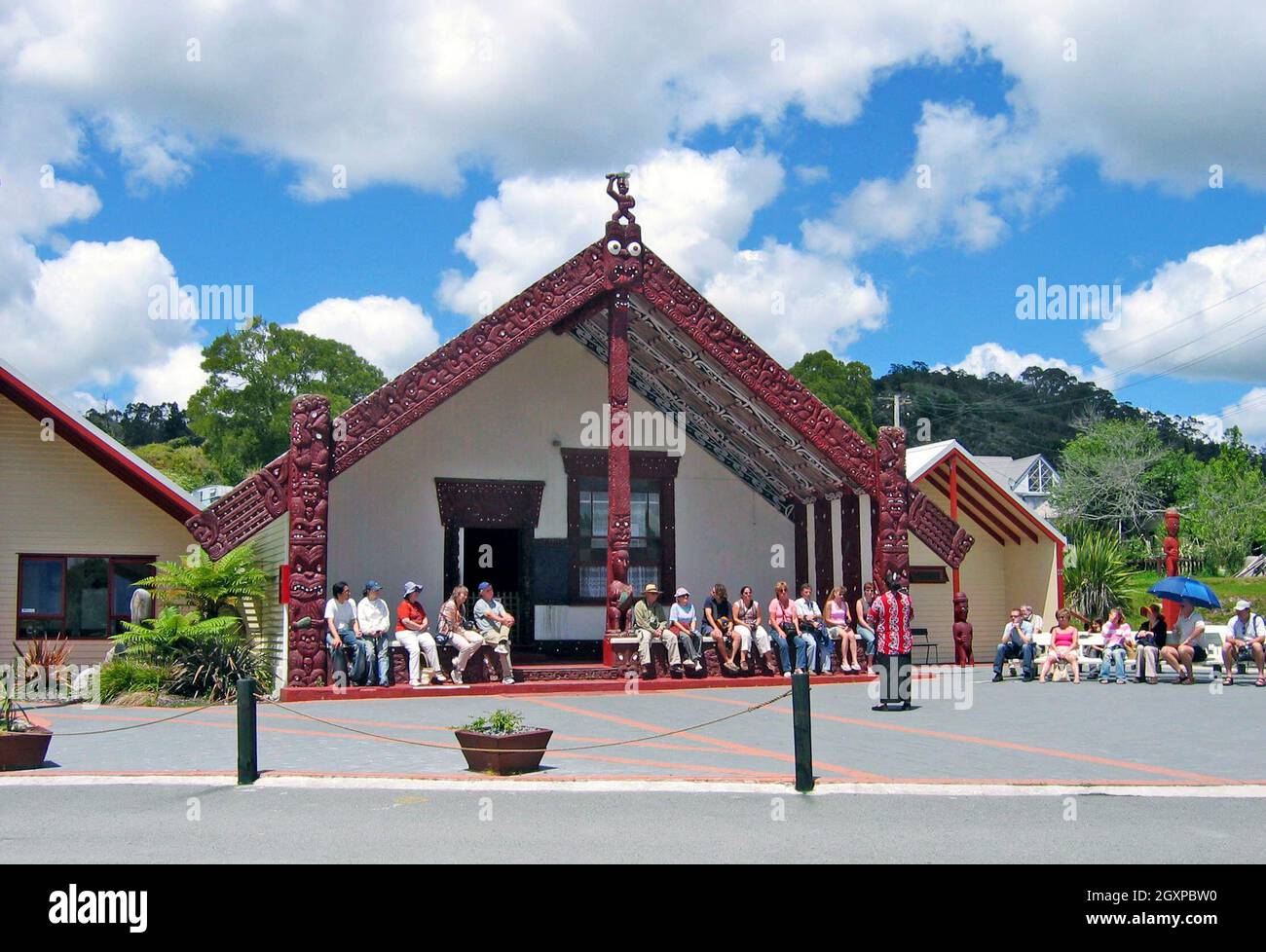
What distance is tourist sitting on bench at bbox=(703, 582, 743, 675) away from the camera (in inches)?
673

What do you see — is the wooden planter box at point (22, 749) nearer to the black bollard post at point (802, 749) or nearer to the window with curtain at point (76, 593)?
the black bollard post at point (802, 749)

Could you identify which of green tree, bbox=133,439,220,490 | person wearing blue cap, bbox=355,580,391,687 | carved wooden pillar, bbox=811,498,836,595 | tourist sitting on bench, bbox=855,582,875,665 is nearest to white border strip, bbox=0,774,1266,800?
person wearing blue cap, bbox=355,580,391,687

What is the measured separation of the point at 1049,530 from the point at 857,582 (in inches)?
235

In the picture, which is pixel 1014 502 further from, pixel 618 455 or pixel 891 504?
pixel 618 455

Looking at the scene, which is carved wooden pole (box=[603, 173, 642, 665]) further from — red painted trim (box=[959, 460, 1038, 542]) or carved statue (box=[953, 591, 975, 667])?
red painted trim (box=[959, 460, 1038, 542])

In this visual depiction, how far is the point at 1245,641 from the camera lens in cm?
1789

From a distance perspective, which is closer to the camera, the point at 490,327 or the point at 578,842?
the point at 578,842

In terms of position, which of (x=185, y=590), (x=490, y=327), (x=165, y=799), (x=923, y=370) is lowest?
(x=165, y=799)

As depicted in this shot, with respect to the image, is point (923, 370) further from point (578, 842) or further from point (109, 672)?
point (578, 842)

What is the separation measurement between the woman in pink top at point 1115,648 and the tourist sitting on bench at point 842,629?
3615 millimetres

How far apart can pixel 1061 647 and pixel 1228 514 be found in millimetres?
39637

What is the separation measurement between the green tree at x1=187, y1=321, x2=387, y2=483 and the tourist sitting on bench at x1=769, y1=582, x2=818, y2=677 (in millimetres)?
41318
